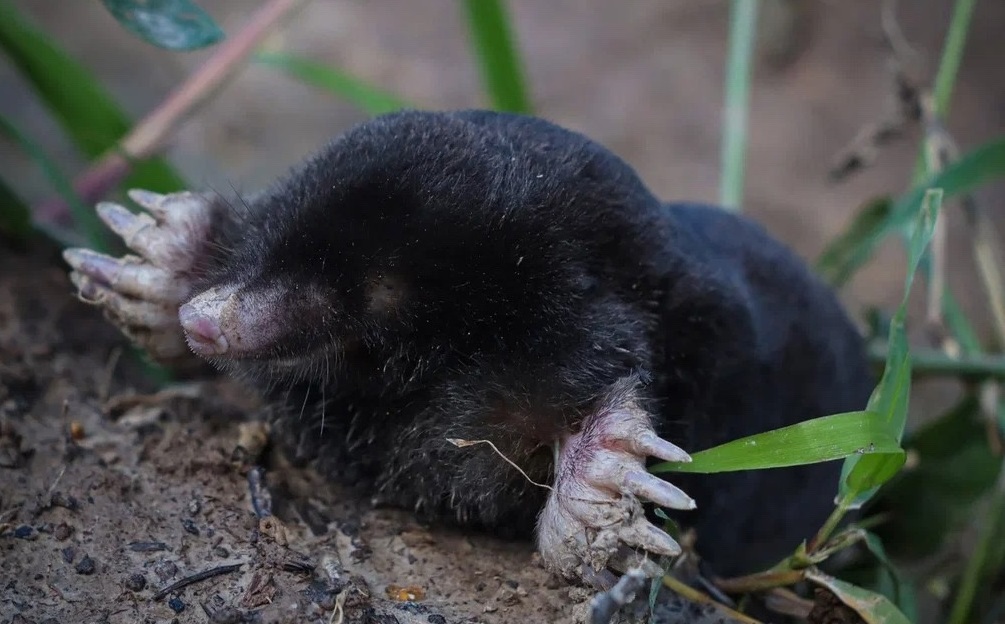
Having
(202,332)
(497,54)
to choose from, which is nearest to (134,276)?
(202,332)

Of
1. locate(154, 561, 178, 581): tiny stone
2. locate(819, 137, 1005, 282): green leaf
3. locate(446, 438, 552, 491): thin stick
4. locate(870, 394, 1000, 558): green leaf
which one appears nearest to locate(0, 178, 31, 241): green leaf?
locate(154, 561, 178, 581): tiny stone

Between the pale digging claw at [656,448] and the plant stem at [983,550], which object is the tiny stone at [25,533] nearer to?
the pale digging claw at [656,448]

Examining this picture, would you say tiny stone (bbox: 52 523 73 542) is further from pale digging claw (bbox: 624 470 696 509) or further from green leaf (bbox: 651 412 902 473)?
green leaf (bbox: 651 412 902 473)

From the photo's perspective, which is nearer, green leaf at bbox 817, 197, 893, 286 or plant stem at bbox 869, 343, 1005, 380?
plant stem at bbox 869, 343, 1005, 380

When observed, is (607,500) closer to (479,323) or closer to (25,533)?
(479,323)

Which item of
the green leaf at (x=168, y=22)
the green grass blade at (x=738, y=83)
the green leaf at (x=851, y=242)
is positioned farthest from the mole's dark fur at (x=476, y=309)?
the green grass blade at (x=738, y=83)

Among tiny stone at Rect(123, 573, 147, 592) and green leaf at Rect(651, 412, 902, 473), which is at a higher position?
green leaf at Rect(651, 412, 902, 473)

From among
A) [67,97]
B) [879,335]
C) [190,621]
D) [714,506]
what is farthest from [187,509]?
[879,335]

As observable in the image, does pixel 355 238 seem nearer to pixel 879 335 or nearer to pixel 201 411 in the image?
pixel 201 411
